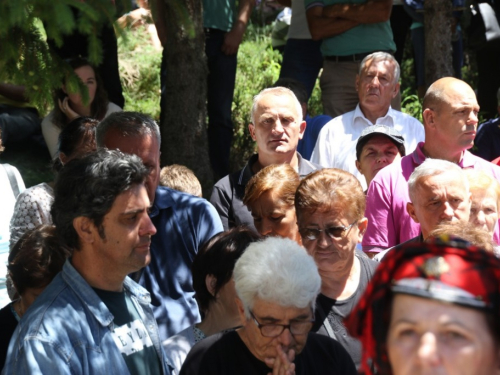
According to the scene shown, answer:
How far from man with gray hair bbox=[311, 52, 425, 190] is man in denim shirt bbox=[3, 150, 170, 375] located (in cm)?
332

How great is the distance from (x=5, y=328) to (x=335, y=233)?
1.70 meters

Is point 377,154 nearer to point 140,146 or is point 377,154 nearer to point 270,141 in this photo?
point 270,141

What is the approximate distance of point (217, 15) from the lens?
800cm

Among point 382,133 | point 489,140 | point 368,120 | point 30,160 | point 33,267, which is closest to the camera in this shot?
point 33,267

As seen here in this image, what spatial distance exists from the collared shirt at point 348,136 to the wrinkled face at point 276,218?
1951 millimetres

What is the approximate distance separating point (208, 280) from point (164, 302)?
23.2 inches

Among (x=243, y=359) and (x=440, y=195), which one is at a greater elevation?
(x=440, y=195)

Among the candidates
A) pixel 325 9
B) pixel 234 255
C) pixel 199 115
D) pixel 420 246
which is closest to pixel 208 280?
pixel 234 255

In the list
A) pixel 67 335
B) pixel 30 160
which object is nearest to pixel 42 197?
pixel 67 335

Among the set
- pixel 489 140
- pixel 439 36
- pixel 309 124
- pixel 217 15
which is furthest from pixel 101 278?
pixel 439 36

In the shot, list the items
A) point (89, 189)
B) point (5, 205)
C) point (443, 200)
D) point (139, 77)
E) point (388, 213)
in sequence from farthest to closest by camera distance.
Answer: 1. point (139, 77)
2. point (5, 205)
3. point (388, 213)
4. point (443, 200)
5. point (89, 189)

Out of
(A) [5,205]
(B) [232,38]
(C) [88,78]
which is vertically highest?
(B) [232,38]

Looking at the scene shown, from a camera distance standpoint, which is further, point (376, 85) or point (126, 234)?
point (376, 85)

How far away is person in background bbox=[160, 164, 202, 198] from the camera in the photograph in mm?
5809
